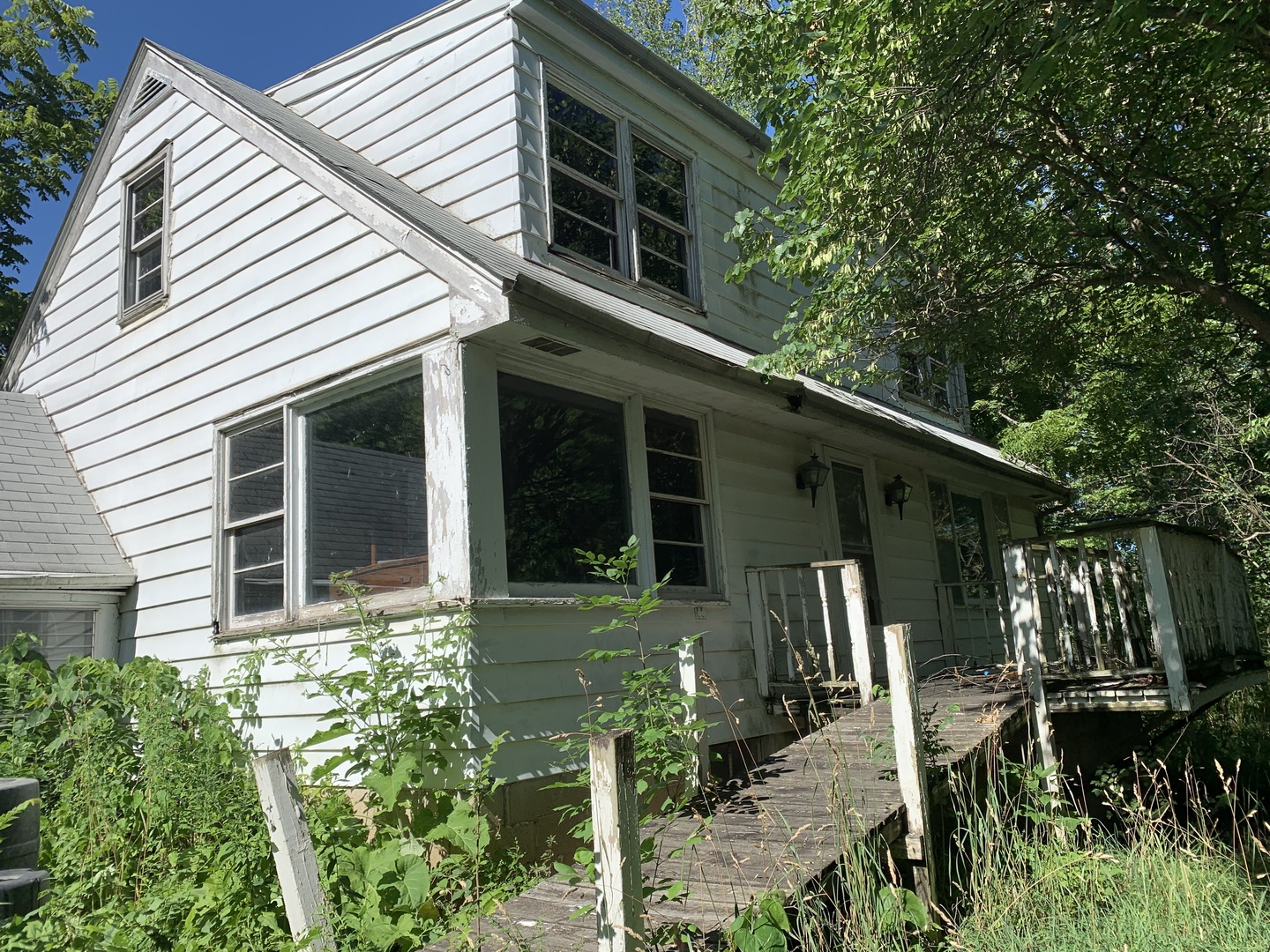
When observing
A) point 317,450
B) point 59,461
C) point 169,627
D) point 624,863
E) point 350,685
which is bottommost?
point 624,863

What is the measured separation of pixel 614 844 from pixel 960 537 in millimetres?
10504

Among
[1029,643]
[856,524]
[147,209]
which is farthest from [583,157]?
[1029,643]

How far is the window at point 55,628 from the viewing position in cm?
762

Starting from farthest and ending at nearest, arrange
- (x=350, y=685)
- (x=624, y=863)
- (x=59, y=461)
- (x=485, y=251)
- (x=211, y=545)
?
(x=59, y=461), (x=211, y=545), (x=485, y=251), (x=350, y=685), (x=624, y=863)

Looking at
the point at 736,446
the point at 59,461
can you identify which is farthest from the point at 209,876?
the point at 59,461

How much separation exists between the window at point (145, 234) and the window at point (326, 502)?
2498mm

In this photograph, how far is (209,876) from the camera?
490 centimetres

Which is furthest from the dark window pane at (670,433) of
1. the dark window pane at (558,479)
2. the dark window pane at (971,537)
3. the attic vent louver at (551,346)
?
the dark window pane at (971,537)

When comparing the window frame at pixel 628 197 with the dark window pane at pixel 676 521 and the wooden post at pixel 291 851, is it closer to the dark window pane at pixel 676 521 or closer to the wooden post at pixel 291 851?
the dark window pane at pixel 676 521

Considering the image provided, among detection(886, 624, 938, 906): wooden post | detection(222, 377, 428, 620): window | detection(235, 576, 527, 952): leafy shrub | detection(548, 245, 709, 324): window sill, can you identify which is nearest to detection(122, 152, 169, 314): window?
detection(222, 377, 428, 620): window

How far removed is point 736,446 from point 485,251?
9.50ft

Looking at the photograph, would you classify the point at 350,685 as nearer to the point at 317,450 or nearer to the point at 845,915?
the point at 317,450

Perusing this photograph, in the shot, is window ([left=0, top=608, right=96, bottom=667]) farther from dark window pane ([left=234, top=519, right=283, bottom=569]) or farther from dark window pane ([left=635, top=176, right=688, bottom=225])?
dark window pane ([left=635, top=176, right=688, bottom=225])

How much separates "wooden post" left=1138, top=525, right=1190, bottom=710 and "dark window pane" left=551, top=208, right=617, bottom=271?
15.4 feet
